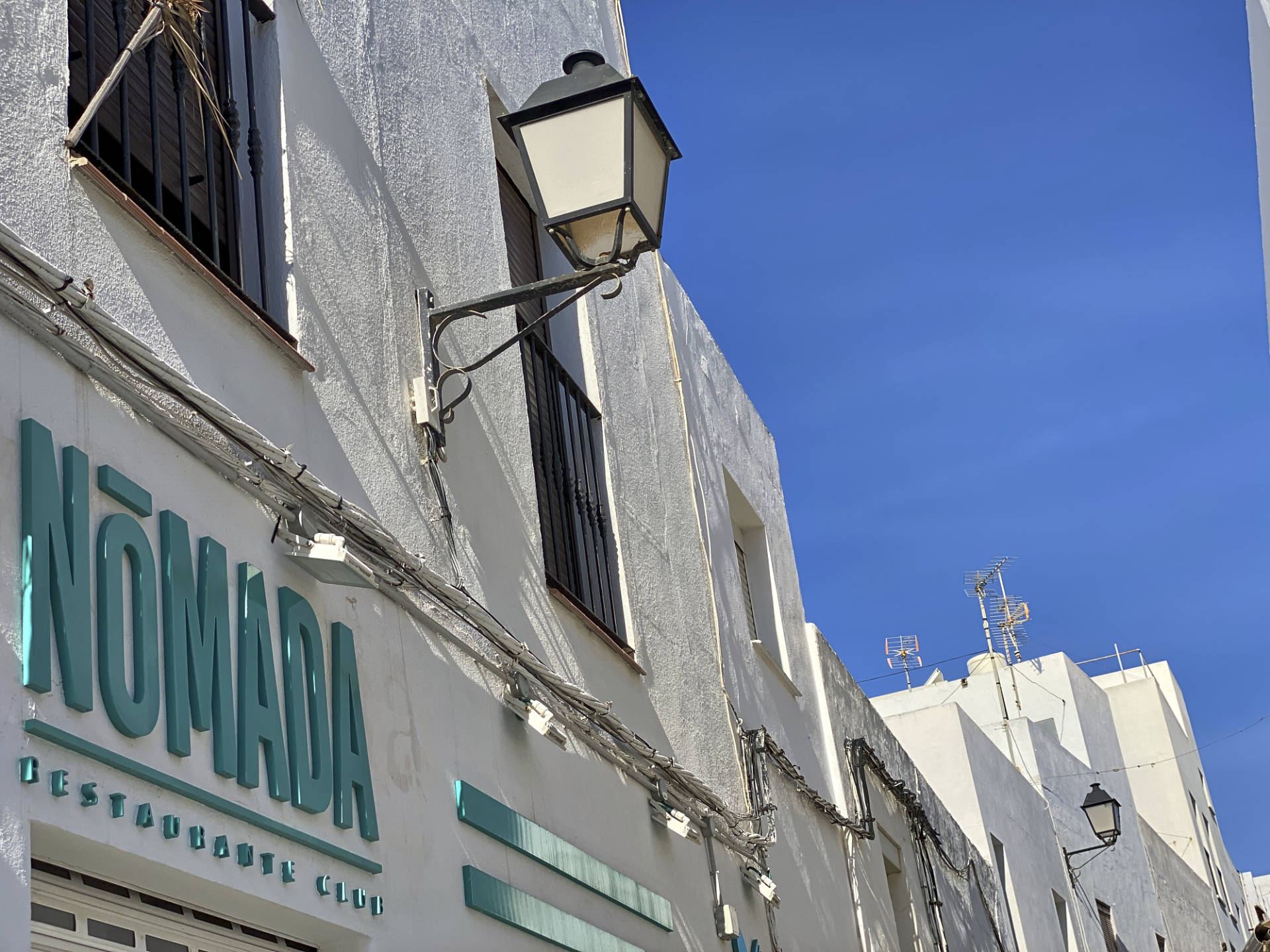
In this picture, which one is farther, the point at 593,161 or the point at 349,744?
the point at 593,161

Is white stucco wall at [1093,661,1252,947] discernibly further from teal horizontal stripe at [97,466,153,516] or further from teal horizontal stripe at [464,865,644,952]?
teal horizontal stripe at [97,466,153,516]

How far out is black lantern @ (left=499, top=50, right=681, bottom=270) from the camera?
16.2 ft

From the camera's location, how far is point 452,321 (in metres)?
5.44

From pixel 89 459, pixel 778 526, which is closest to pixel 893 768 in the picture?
pixel 778 526

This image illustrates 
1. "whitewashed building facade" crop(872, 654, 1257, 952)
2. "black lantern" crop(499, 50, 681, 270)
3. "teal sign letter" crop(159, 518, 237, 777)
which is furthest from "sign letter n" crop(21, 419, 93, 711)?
Answer: "whitewashed building facade" crop(872, 654, 1257, 952)

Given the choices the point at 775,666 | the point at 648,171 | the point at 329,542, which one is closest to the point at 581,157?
the point at 648,171

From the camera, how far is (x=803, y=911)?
8.71m

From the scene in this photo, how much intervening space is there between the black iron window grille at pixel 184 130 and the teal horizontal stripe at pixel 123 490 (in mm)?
813

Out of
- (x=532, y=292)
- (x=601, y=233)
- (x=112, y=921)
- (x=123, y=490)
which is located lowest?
(x=112, y=921)

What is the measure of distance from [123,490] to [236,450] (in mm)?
514

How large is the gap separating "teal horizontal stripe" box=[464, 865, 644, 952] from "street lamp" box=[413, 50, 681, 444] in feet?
4.75

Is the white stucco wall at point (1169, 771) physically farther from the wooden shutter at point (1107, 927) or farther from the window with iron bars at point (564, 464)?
the window with iron bars at point (564, 464)

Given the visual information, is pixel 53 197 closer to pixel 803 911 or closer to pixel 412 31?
pixel 412 31

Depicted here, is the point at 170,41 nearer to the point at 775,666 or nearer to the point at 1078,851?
the point at 775,666
